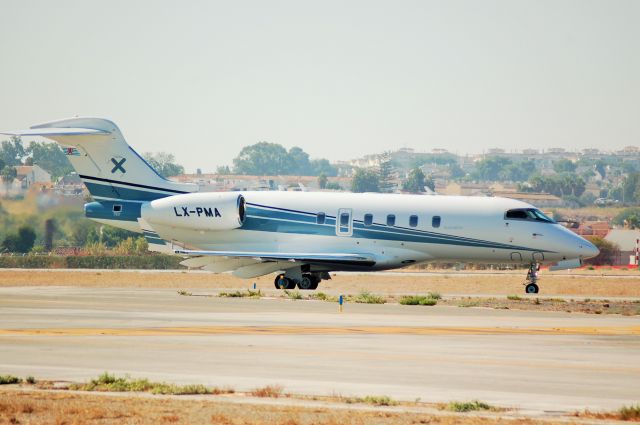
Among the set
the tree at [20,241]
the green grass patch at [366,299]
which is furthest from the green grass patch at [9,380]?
the tree at [20,241]

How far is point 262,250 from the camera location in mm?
41938

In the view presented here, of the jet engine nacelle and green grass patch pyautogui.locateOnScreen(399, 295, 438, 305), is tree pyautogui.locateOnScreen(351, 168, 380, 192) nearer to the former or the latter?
the jet engine nacelle

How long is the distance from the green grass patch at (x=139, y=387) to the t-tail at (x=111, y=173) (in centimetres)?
2664

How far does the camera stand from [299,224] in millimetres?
41812

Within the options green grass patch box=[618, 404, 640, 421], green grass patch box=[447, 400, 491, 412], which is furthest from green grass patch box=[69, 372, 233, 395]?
Result: green grass patch box=[618, 404, 640, 421]

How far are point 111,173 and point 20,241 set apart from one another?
992 inches

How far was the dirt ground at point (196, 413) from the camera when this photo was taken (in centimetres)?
1426

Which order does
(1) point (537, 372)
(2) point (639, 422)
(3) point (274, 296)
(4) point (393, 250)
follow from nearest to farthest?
(2) point (639, 422), (1) point (537, 372), (3) point (274, 296), (4) point (393, 250)

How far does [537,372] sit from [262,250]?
24.0 m

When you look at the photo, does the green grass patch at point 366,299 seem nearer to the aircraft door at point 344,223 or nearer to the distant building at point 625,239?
the aircraft door at point 344,223

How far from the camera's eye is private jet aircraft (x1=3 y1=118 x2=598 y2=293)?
40344 mm

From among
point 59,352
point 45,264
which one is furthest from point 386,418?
point 45,264

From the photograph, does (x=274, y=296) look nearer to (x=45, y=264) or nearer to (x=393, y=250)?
(x=393, y=250)

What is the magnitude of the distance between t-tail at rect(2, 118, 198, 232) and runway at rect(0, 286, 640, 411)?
1137 centimetres
